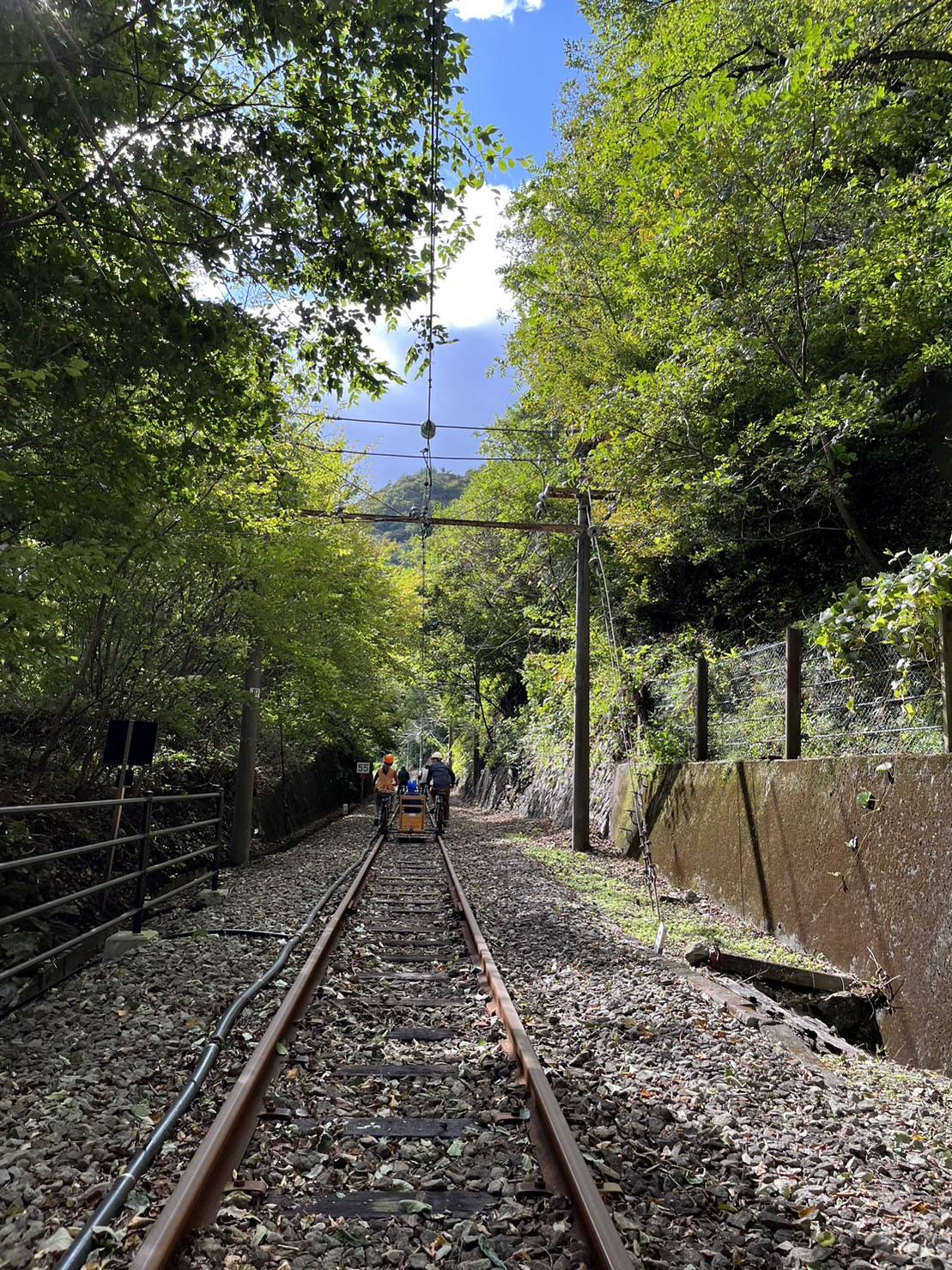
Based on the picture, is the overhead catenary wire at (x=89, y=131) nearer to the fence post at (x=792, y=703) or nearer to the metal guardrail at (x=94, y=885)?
the metal guardrail at (x=94, y=885)

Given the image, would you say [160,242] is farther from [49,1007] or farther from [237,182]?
[49,1007]

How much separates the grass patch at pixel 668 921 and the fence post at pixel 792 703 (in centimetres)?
187

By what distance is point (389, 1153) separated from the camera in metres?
3.30

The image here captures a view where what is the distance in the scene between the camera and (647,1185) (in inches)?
122

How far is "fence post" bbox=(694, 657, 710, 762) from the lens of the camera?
10531 mm

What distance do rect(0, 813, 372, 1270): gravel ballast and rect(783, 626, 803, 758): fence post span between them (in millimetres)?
5013

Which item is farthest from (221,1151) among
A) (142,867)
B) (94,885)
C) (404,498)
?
(404,498)

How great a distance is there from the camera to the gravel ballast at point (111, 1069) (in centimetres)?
285

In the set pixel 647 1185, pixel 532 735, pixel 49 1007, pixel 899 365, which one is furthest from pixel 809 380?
pixel 532 735

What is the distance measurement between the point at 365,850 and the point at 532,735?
9.44m

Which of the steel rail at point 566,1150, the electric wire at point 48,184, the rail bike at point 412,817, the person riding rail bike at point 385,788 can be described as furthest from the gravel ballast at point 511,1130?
the person riding rail bike at point 385,788

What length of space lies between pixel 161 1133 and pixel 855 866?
17.2 ft

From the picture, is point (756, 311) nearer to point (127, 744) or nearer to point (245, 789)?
point (127, 744)

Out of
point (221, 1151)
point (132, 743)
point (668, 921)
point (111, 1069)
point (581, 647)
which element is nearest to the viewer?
point (221, 1151)
